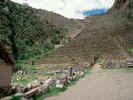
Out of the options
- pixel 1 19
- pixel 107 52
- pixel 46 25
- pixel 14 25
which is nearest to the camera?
pixel 107 52

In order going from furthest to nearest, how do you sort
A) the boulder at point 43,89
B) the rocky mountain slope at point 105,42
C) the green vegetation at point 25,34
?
the green vegetation at point 25,34 < the rocky mountain slope at point 105,42 < the boulder at point 43,89

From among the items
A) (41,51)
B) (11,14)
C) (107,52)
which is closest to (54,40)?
(41,51)

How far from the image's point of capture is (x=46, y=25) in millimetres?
48750

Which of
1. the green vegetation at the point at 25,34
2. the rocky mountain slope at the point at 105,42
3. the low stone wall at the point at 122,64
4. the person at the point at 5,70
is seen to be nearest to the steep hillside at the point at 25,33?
the green vegetation at the point at 25,34

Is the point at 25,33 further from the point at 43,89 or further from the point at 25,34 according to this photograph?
the point at 43,89

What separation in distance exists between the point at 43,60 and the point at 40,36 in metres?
18.6

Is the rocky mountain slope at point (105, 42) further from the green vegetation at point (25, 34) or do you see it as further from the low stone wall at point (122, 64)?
the green vegetation at point (25, 34)

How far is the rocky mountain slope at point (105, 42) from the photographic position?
23484 millimetres

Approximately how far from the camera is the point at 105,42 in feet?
87.8

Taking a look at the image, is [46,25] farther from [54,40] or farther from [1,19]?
[1,19]

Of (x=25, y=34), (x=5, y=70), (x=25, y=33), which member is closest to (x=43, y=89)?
(x=5, y=70)

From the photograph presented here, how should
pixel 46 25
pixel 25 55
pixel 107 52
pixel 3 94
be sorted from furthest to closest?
pixel 46 25
pixel 25 55
pixel 107 52
pixel 3 94

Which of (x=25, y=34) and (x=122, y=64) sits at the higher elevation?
(x=25, y=34)

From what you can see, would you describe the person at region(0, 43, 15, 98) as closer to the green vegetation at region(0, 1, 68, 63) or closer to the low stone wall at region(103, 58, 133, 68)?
the low stone wall at region(103, 58, 133, 68)
